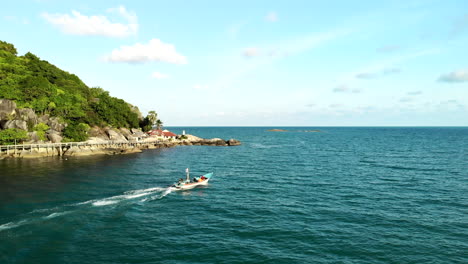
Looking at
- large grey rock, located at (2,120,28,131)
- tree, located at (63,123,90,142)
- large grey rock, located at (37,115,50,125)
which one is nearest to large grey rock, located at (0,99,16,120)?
large grey rock, located at (2,120,28,131)

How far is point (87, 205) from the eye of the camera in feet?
Answer: 111

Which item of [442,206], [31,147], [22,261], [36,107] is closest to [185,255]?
[22,261]

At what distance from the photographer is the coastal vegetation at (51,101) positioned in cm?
8224

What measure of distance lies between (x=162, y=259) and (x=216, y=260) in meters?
4.28

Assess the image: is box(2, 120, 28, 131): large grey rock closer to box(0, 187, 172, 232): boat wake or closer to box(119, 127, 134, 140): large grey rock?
box(119, 127, 134, 140): large grey rock

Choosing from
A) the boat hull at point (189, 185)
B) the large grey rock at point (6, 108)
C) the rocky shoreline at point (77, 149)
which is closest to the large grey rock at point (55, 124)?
the rocky shoreline at point (77, 149)

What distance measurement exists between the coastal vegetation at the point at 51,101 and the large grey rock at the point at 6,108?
0.67 meters

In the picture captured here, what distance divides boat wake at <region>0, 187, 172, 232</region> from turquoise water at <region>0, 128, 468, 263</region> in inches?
4.7

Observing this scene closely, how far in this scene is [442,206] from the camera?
3488 cm

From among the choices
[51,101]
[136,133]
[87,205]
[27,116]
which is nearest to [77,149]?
[27,116]

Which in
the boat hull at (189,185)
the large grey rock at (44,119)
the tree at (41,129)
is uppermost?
the large grey rock at (44,119)

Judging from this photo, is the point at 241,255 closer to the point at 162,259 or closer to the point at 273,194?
the point at 162,259

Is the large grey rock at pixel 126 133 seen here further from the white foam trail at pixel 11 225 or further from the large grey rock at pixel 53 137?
the white foam trail at pixel 11 225

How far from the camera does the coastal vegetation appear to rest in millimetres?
82244
